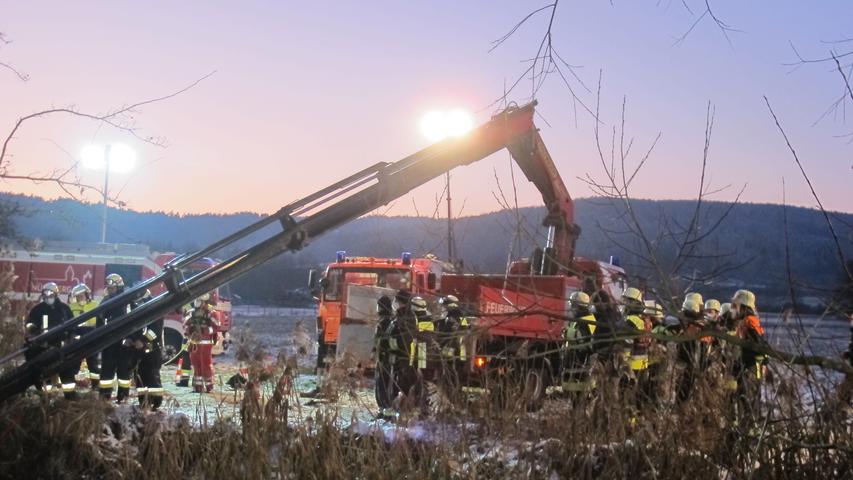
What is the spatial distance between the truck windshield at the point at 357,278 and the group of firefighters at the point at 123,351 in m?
2.74

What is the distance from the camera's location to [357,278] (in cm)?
1329

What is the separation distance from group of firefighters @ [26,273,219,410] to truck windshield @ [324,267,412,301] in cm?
274

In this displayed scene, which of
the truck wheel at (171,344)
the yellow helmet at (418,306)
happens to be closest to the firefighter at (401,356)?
the yellow helmet at (418,306)

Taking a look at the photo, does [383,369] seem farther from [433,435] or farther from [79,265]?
[79,265]

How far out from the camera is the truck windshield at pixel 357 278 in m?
12.9

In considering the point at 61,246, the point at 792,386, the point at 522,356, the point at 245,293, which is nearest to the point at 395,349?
the point at 522,356

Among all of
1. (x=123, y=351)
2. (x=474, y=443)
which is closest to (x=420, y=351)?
(x=474, y=443)

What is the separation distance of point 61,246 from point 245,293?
3292 centimetres

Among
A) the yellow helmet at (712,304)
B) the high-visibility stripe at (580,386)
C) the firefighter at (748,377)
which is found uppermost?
the yellow helmet at (712,304)

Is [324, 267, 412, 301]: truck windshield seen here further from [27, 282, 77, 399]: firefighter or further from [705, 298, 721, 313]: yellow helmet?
[705, 298, 721, 313]: yellow helmet

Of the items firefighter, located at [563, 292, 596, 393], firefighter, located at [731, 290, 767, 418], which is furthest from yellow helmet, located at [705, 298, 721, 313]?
firefighter, located at [731, 290, 767, 418]

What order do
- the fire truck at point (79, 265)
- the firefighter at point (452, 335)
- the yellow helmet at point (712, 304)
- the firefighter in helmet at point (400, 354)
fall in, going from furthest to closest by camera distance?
the fire truck at point (79, 265) → the yellow helmet at point (712, 304) → the firefighter in helmet at point (400, 354) → the firefighter at point (452, 335)

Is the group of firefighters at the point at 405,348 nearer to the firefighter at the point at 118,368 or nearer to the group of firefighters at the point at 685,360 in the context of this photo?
the group of firefighters at the point at 685,360

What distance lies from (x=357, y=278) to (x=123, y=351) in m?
5.15
